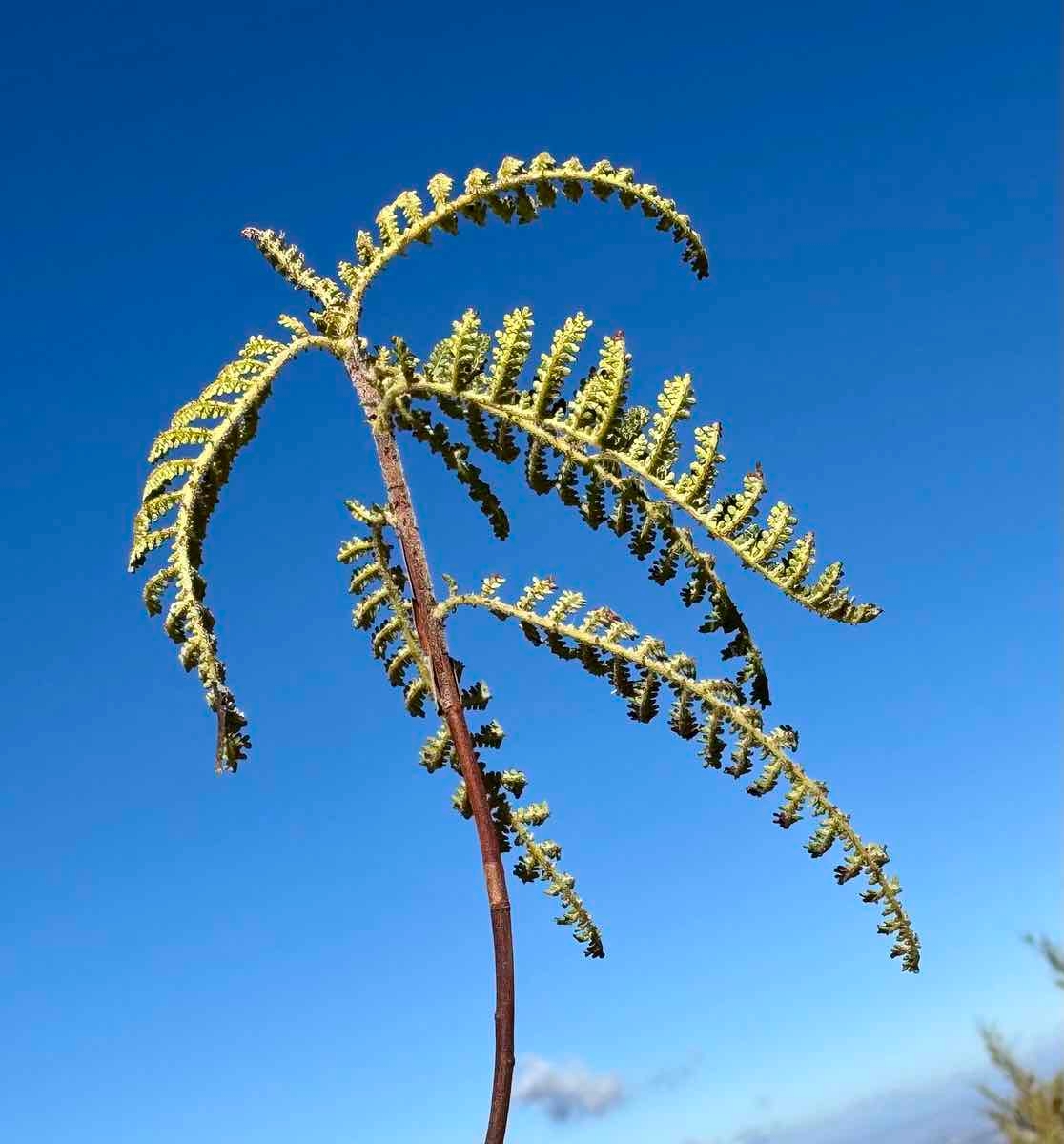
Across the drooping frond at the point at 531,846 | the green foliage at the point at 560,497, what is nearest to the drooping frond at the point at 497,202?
the green foliage at the point at 560,497

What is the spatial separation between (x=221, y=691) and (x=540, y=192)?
1.92m

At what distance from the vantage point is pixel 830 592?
3.52 meters

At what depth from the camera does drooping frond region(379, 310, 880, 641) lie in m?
3.50

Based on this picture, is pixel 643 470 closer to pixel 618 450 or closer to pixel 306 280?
pixel 618 450

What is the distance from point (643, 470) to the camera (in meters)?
3.50

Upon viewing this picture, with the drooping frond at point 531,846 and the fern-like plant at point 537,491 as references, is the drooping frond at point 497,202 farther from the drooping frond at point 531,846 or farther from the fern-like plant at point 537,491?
the drooping frond at point 531,846

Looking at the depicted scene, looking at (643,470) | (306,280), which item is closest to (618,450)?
(643,470)

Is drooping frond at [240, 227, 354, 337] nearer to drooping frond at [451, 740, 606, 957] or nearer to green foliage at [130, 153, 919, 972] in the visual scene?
green foliage at [130, 153, 919, 972]

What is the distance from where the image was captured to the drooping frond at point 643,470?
3.50 m

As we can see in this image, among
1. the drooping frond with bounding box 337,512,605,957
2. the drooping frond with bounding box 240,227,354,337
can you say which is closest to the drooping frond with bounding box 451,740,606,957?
the drooping frond with bounding box 337,512,605,957

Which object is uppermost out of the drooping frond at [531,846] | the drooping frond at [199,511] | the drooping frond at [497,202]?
the drooping frond at [497,202]

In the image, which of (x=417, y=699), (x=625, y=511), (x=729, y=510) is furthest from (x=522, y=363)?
(x=417, y=699)

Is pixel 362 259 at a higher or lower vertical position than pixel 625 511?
higher

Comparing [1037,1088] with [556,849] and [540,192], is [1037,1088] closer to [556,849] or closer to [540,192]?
[556,849]
